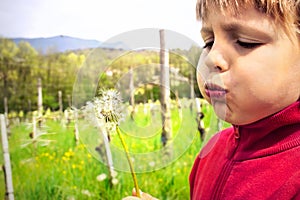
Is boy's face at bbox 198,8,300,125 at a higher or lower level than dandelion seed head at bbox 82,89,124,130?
higher

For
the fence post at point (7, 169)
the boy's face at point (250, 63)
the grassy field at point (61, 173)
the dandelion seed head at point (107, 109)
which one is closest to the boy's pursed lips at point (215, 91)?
the boy's face at point (250, 63)

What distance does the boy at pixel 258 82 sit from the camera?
1.74ft

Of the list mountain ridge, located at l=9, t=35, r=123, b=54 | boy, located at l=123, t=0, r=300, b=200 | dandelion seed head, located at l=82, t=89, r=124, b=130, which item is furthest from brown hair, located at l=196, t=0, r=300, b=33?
mountain ridge, located at l=9, t=35, r=123, b=54

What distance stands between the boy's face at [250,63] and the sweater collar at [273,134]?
0.05ft

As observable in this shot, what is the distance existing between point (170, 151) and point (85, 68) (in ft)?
0.59

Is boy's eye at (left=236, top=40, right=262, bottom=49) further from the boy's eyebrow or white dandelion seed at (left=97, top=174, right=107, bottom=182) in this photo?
white dandelion seed at (left=97, top=174, right=107, bottom=182)

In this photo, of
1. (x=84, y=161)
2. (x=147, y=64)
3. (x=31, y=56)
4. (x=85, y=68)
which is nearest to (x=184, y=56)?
(x=147, y=64)

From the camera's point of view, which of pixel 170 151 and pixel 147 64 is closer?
pixel 147 64

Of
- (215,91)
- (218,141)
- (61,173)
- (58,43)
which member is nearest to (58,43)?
(58,43)

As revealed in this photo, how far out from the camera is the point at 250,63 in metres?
0.53

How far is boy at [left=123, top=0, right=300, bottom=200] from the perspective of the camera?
Answer: 53cm

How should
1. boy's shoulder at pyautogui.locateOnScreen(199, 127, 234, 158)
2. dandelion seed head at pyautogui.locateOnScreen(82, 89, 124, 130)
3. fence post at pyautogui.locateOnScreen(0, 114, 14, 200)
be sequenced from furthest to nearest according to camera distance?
fence post at pyautogui.locateOnScreen(0, 114, 14, 200) < boy's shoulder at pyautogui.locateOnScreen(199, 127, 234, 158) < dandelion seed head at pyautogui.locateOnScreen(82, 89, 124, 130)

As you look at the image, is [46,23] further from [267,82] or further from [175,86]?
[267,82]

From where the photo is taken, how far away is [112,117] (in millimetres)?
496
